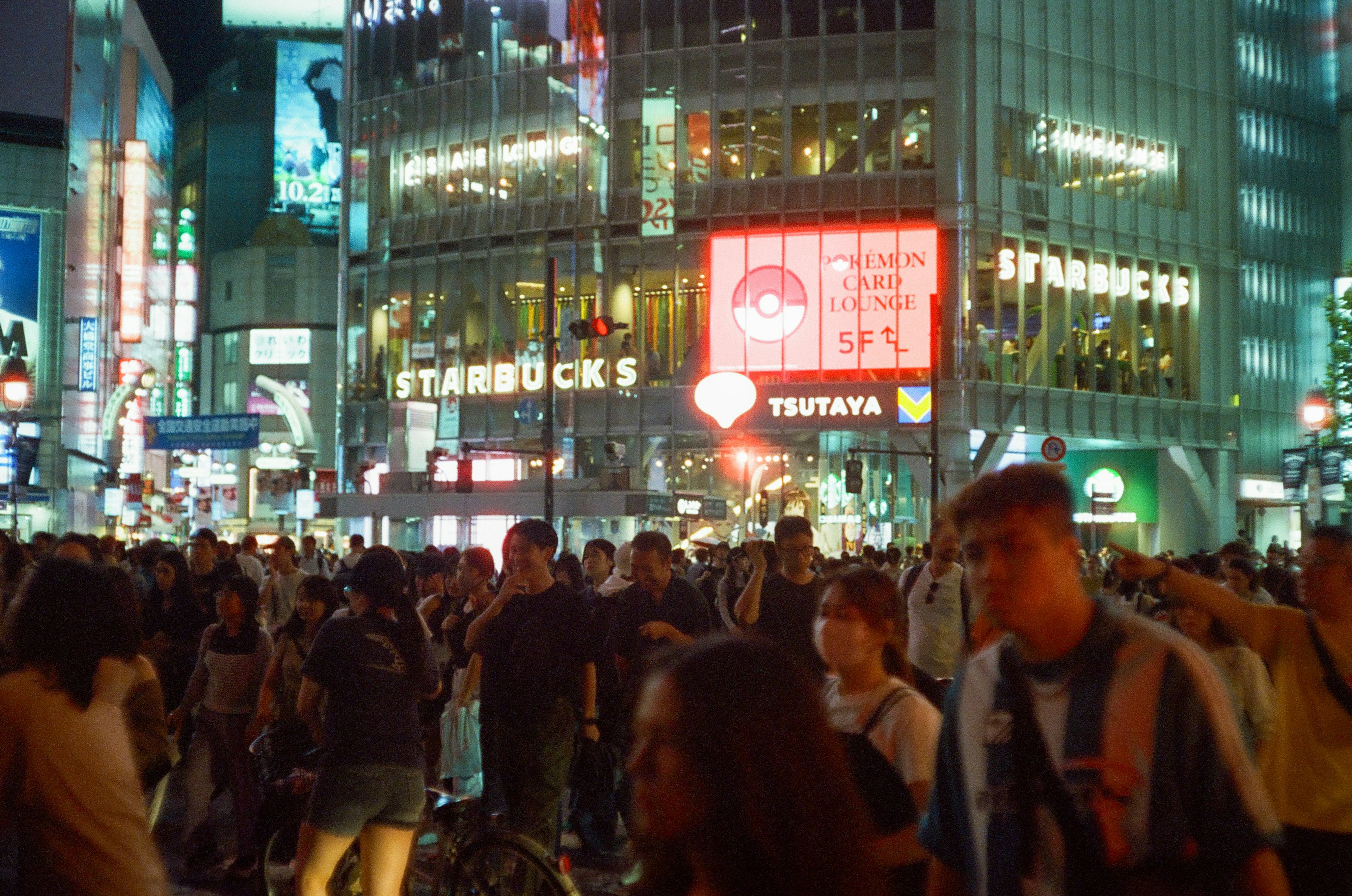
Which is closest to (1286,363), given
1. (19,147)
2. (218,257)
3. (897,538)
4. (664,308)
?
(897,538)

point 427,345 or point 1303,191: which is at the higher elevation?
point 1303,191

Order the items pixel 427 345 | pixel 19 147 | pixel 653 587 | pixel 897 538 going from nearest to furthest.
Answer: pixel 653 587
pixel 897 538
pixel 427 345
pixel 19 147

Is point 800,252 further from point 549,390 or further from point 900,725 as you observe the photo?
point 900,725

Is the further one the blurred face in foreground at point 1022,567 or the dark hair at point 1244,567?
the dark hair at point 1244,567

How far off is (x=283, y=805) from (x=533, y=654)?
5.62ft

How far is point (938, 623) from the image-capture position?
9930mm

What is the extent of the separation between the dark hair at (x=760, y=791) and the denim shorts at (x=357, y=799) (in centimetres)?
424

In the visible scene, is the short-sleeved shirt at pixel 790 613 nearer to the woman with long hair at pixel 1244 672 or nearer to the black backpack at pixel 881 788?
the woman with long hair at pixel 1244 672

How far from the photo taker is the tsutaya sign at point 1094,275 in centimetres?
4503

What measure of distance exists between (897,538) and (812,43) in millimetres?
14698

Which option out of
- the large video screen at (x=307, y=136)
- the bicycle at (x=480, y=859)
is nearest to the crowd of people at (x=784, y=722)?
the bicycle at (x=480, y=859)

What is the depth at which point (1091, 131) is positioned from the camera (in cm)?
4678

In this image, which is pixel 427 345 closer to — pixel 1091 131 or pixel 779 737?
pixel 1091 131

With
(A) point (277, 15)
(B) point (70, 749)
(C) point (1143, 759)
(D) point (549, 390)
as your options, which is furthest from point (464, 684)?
(A) point (277, 15)
